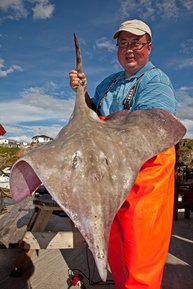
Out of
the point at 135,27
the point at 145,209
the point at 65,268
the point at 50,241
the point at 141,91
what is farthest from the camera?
the point at 65,268

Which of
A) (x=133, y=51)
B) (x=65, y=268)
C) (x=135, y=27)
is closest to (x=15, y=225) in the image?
(x=65, y=268)

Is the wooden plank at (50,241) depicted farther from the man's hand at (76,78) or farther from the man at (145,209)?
the man's hand at (76,78)

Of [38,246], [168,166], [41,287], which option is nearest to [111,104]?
[168,166]

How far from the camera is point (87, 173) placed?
5.15 feet

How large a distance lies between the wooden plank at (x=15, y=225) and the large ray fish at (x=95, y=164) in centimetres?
189

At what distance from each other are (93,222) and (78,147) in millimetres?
489

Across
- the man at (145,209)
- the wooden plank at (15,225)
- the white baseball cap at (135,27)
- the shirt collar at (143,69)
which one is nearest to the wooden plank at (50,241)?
the wooden plank at (15,225)

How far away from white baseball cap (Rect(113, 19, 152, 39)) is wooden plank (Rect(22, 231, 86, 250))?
2689mm

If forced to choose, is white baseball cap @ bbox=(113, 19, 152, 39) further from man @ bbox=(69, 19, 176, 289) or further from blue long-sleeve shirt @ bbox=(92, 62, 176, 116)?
blue long-sleeve shirt @ bbox=(92, 62, 176, 116)

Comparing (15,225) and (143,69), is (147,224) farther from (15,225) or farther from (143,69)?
(15,225)

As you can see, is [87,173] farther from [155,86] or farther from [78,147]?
[155,86]

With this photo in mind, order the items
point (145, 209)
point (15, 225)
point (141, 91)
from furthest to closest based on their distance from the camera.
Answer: point (15, 225)
point (141, 91)
point (145, 209)

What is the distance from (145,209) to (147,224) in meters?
0.12

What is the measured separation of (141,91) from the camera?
248cm
